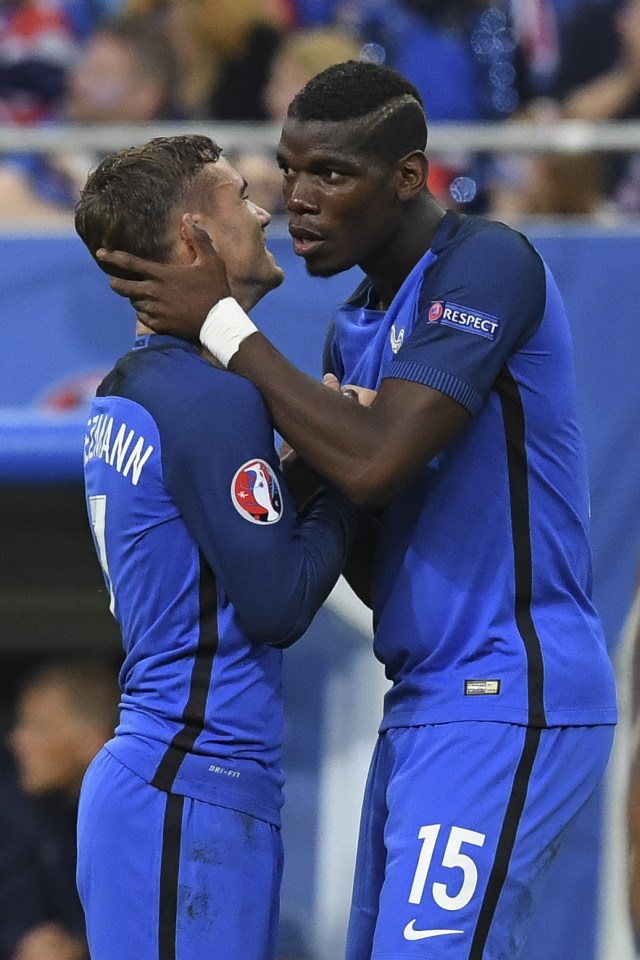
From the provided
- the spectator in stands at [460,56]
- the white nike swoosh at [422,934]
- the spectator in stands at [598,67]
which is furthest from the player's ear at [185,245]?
the spectator in stands at [598,67]

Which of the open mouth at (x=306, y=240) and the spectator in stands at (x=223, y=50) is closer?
the open mouth at (x=306, y=240)

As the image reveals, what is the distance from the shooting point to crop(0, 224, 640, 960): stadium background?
3.89 metres

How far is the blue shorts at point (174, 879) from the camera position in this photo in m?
2.44

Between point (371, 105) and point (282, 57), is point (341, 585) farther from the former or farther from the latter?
point (282, 57)

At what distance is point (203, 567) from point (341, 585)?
5.88 ft

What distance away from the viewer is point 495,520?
2584 mm

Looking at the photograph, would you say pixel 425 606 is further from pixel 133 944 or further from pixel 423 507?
pixel 133 944

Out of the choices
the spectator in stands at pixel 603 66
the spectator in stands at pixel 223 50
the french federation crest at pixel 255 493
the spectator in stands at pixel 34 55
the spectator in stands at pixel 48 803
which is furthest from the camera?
the spectator in stands at pixel 34 55

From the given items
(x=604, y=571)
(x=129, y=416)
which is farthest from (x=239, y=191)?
(x=604, y=571)

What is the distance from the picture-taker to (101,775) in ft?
8.32

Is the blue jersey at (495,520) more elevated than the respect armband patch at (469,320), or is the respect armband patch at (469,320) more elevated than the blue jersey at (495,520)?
the respect armband patch at (469,320)

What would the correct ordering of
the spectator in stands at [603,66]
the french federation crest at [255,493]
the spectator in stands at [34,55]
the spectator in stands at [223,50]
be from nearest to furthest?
the french federation crest at [255,493] → the spectator in stands at [603,66] → the spectator in stands at [223,50] → the spectator in stands at [34,55]

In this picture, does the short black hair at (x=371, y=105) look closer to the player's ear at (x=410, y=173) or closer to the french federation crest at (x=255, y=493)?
the player's ear at (x=410, y=173)

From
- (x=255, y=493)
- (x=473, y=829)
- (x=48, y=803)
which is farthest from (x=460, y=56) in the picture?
(x=473, y=829)
